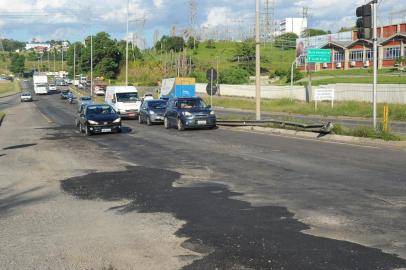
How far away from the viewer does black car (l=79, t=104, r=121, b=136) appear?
2647 cm

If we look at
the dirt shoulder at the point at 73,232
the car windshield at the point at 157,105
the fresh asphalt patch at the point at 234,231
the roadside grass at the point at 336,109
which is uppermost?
the car windshield at the point at 157,105

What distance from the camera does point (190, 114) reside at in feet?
89.4

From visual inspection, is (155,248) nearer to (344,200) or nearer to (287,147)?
(344,200)

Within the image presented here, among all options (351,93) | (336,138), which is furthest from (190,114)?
(351,93)

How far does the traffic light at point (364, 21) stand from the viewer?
18.2 metres

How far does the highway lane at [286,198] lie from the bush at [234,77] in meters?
79.6

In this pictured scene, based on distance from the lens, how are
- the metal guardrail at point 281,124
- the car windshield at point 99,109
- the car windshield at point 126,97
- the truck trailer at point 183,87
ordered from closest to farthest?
the metal guardrail at point 281,124
the car windshield at point 99,109
the car windshield at point 126,97
the truck trailer at point 183,87

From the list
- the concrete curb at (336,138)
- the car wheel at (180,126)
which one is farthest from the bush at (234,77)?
the concrete curb at (336,138)

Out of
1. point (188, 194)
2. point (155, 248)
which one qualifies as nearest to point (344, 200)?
point (188, 194)

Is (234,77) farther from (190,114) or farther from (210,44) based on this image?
(190,114)

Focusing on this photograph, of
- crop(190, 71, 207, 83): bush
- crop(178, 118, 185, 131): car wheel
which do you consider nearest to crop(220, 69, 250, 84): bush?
crop(190, 71, 207, 83): bush

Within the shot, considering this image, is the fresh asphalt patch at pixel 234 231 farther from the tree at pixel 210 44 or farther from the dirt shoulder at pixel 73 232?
the tree at pixel 210 44

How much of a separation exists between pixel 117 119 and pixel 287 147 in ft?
37.7

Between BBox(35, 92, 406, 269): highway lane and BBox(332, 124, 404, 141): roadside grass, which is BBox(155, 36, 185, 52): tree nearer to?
BBox(332, 124, 404, 141): roadside grass
